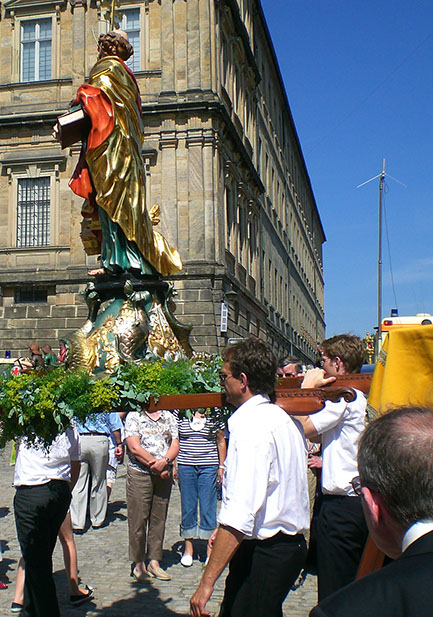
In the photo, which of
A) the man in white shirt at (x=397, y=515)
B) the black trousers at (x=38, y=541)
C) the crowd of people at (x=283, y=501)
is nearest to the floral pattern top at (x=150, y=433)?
the crowd of people at (x=283, y=501)

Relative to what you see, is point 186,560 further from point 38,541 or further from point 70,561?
point 38,541

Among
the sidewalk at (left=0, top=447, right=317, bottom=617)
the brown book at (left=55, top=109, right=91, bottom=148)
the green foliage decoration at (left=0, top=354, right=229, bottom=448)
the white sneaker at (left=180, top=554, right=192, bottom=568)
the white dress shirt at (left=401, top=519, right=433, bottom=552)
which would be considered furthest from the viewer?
the brown book at (left=55, top=109, right=91, bottom=148)

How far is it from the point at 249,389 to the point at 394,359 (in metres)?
0.90

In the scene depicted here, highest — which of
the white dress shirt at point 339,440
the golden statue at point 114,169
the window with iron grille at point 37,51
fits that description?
the window with iron grille at point 37,51

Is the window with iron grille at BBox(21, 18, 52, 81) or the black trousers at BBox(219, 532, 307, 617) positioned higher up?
the window with iron grille at BBox(21, 18, 52, 81)

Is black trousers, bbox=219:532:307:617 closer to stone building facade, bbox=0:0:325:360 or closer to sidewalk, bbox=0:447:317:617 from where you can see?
sidewalk, bbox=0:447:317:617

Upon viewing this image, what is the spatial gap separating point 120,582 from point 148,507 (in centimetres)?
72

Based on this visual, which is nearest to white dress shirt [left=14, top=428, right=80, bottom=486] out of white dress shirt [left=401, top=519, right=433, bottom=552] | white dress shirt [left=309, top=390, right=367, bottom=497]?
white dress shirt [left=309, top=390, right=367, bottom=497]

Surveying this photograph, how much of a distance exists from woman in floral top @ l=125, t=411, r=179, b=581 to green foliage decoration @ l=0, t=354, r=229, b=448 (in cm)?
251

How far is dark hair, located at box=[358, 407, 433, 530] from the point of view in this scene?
164cm

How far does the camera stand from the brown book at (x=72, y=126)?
7.89 m

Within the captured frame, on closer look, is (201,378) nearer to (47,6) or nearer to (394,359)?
(394,359)

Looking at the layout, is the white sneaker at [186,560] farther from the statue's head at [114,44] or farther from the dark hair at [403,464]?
the statue's head at [114,44]

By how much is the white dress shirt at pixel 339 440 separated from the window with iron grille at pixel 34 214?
2176 cm
